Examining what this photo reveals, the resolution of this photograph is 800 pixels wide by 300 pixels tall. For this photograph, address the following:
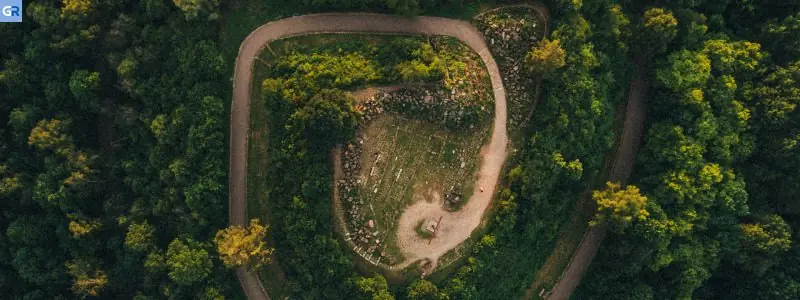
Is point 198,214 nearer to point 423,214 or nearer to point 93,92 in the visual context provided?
point 93,92

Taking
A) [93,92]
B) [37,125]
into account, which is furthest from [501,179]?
[37,125]

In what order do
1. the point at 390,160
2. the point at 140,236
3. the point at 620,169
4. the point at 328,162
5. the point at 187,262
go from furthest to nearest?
the point at 620,169
the point at 140,236
the point at 187,262
the point at 390,160
the point at 328,162

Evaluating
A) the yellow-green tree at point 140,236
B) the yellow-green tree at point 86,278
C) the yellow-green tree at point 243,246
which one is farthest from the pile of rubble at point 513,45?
the yellow-green tree at point 86,278

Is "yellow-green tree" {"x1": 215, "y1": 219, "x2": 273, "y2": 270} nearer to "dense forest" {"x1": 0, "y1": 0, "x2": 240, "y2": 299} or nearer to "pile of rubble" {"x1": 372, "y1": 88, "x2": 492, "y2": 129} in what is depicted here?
"dense forest" {"x1": 0, "y1": 0, "x2": 240, "y2": 299}

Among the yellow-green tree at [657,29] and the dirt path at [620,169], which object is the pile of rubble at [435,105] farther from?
the dirt path at [620,169]

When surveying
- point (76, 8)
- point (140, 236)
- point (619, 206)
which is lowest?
point (140, 236)

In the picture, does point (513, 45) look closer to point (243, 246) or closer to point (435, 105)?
point (435, 105)

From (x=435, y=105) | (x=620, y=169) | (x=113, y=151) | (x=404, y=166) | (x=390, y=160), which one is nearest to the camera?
(x=435, y=105)

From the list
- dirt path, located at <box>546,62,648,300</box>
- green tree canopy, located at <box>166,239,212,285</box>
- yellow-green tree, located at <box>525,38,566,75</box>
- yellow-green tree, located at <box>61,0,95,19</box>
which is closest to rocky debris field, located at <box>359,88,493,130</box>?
yellow-green tree, located at <box>525,38,566,75</box>

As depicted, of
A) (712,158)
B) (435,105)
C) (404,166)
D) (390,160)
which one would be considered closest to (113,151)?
(390,160)
